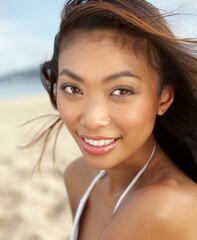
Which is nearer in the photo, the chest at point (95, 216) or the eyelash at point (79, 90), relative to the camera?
the eyelash at point (79, 90)

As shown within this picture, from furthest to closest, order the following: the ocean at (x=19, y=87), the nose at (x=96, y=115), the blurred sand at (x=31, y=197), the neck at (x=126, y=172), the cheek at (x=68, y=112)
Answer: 1. the ocean at (x=19, y=87)
2. the blurred sand at (x=31, y=197)
3. the neck at (x=126, y=172)
4. the cheek at (x=68, y=112)
5. the nose at (x=96, y=115)

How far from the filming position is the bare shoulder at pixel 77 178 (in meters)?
2.47

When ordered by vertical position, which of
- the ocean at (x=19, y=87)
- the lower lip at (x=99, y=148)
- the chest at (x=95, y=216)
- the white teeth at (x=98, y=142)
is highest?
the white teeth at (x=98, y=142)

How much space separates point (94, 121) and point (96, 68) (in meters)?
0.17

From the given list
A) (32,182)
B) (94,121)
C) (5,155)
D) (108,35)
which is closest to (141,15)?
(108,35)

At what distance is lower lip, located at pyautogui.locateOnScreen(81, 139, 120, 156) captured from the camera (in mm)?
1809

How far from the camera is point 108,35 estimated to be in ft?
5.86

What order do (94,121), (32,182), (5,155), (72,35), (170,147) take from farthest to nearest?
(5,155) → (32,182) → (170,147) → (72,35) → (94,121)

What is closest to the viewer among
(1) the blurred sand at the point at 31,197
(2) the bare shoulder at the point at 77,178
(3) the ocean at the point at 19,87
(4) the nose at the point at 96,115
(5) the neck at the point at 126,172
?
(4) the nose at the point at 96,115

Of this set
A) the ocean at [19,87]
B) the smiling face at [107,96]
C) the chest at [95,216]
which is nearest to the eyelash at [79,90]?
the smiling face at [107,96]

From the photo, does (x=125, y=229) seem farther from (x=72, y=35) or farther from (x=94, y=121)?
(x=72, y=35)

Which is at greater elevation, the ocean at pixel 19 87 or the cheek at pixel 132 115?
the cheek at pixel 132 115

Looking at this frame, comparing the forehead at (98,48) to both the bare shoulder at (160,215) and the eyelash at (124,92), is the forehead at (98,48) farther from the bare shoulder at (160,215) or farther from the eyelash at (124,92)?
the bare shoulder at (160,215)

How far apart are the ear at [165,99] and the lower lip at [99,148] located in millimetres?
208
